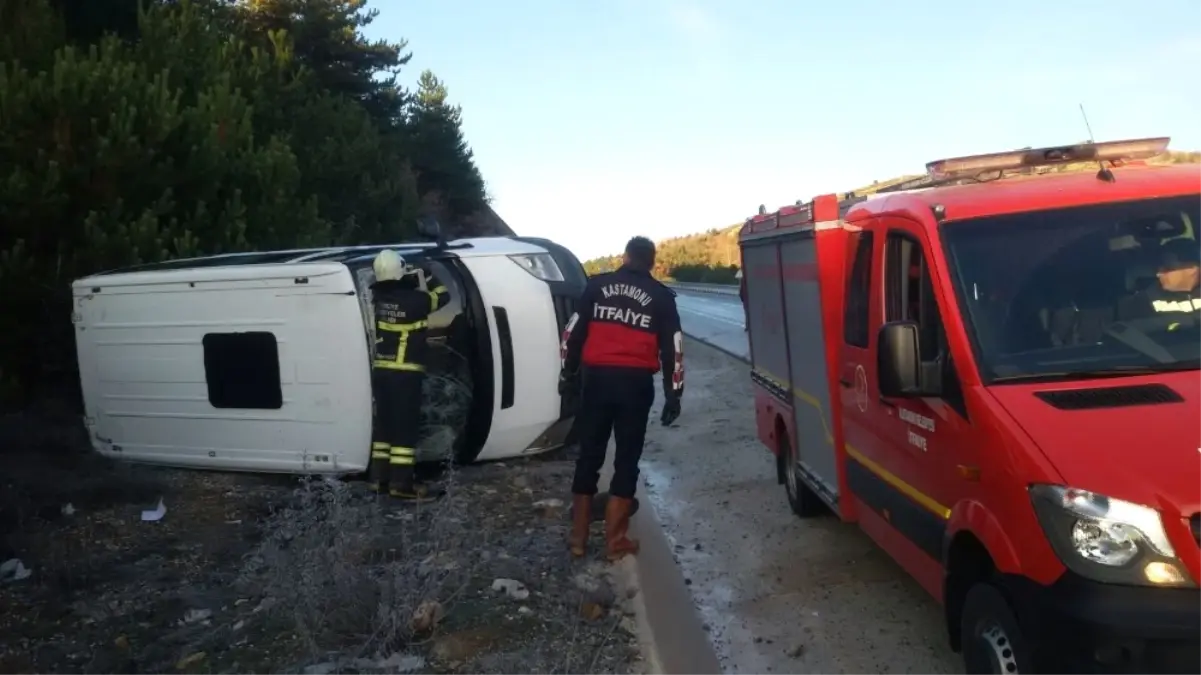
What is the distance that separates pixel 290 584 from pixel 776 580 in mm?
2762

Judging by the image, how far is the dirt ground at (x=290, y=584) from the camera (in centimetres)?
534

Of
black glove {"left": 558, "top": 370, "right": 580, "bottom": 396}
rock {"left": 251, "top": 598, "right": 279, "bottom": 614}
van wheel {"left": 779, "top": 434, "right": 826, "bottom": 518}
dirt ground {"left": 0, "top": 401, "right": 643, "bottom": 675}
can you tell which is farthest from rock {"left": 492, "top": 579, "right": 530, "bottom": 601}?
van wheel {"left": 779, "top": 434, "right": 826, "bottom": 518}

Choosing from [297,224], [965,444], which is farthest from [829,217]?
[297,224]

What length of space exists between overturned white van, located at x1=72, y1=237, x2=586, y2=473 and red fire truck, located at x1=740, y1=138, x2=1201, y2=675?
3.48 metres

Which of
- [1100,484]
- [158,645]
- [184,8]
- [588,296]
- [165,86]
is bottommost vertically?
[158,645]

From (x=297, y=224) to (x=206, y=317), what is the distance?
257 inches

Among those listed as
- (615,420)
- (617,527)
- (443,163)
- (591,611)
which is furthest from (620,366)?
(443,163)

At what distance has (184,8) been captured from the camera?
51.4ft

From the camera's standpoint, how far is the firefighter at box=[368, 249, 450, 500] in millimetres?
8484

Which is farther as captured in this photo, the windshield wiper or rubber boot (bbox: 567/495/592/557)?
rubber boot (bbox: 567/495/592/557)

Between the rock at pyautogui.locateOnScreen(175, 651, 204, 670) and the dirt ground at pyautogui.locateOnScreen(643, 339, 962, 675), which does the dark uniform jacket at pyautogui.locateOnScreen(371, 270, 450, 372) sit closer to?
the dirt ground at pyautogui.locateOnScreen(643, 339, 962, 675)

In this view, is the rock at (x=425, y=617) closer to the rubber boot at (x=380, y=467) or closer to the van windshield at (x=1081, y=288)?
Answer: the van windshield at (x=1081, y=288)

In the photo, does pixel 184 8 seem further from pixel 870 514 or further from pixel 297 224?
pixel 870 514

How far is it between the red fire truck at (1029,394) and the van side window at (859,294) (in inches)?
0.8
